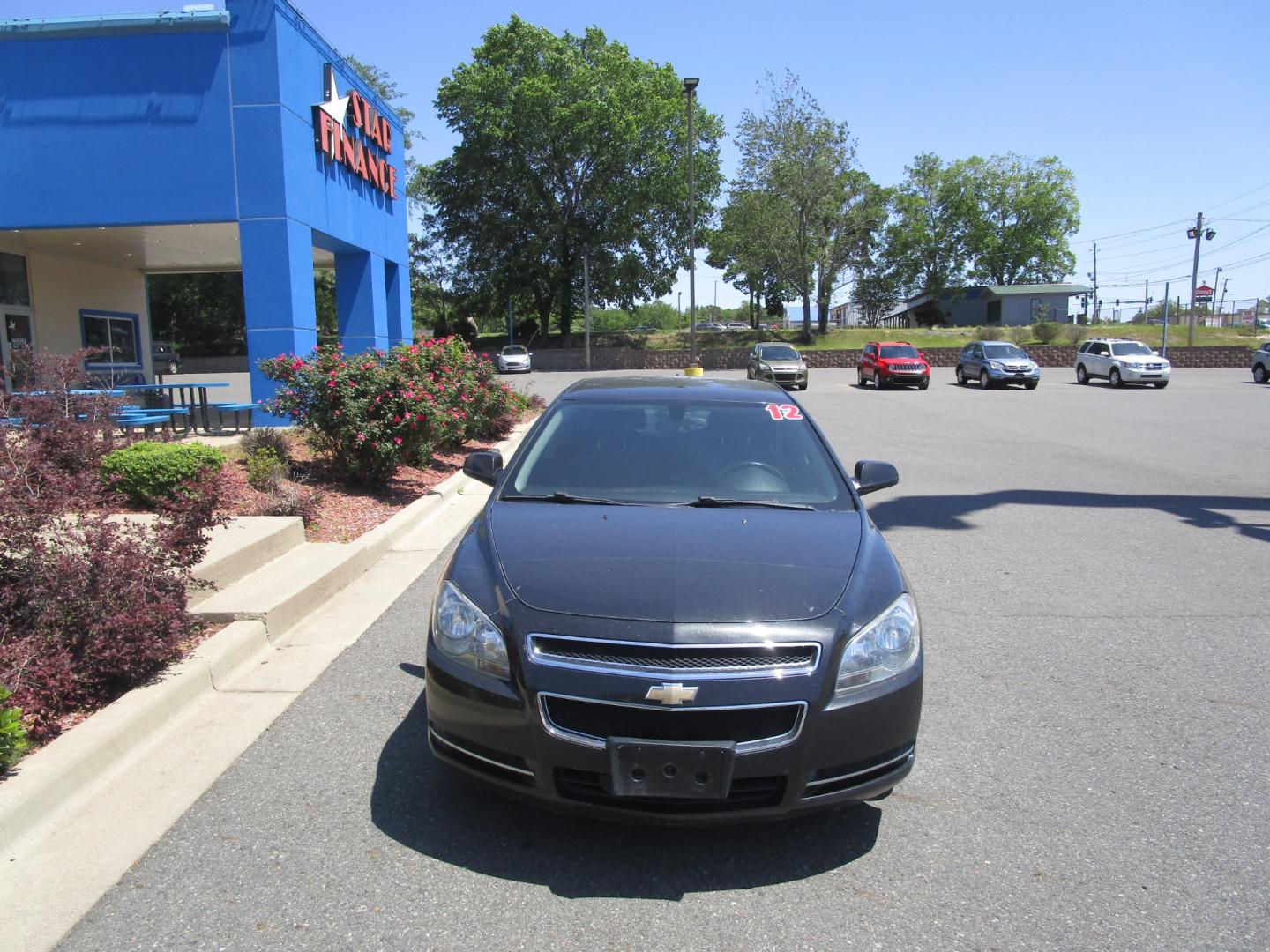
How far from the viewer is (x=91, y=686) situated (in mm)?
3924

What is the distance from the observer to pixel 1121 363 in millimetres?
31281

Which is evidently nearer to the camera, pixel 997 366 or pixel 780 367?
pixel 780 367

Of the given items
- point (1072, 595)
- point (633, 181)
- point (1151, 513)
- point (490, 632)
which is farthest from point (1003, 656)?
point (633, 181)

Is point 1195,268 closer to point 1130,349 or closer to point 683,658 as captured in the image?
point 1130,349

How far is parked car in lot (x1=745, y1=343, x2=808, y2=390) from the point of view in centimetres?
3048

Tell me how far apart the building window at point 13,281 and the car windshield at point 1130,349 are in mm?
33322

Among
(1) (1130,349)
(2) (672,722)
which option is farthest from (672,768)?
(1) (1130,349)

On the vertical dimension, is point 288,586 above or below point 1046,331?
below

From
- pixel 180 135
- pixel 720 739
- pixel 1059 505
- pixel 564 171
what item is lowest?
pixel 1059 505

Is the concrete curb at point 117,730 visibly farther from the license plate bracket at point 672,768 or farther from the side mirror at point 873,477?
the side mirror at point 873,477

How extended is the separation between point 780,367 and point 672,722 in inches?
1130

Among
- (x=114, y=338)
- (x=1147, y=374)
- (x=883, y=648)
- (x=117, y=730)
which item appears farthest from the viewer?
(x=1147, y=374)

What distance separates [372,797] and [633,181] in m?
48.0

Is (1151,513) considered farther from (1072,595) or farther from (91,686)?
(91,686)
